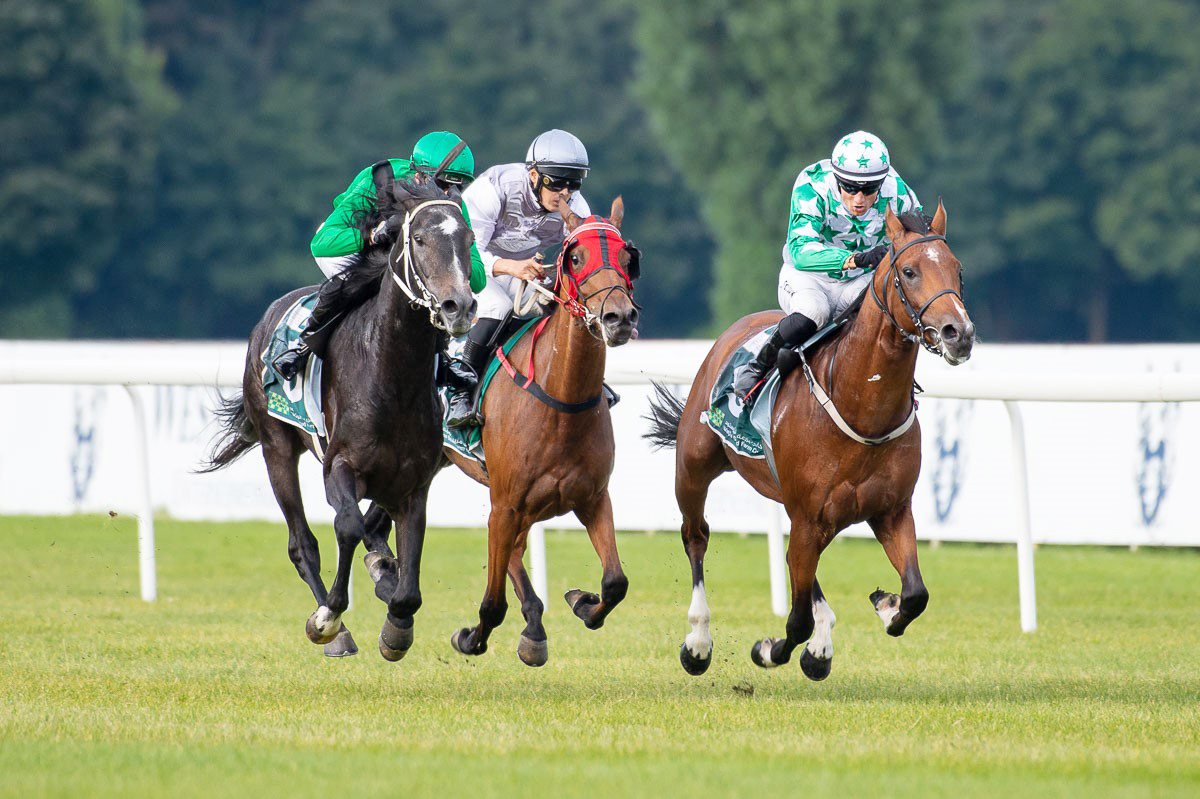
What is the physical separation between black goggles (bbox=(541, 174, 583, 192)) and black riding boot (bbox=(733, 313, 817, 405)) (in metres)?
1.05

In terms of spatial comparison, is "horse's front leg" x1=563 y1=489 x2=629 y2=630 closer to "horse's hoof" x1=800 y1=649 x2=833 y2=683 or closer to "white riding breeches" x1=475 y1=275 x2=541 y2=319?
"horse's hoof" x1=800 y1=649 x2=833 y2=683

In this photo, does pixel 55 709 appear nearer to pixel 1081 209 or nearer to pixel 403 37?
pixel 1081 209

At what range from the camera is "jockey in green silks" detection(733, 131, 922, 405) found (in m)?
8.02

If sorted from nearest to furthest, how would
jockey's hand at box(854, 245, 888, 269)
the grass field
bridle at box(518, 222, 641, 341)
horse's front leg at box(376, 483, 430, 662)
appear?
the grass field < bridle at box(518, 222, 641, 341) < jockey's hand at box(854, 245, 888, 269) < horse's front leg at box(376, 483, 430, 662)

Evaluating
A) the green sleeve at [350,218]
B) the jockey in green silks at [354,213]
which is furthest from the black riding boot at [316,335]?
the green sleeve at [350,218]

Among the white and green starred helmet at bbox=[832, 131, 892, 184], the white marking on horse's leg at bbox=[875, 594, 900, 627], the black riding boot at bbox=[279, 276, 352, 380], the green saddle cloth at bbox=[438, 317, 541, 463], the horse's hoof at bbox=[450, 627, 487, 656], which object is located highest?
the white and green starred helmet at bbox=[832, 131, 892, 184]

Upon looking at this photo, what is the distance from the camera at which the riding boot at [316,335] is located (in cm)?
822

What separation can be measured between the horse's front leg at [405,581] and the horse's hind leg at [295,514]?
590 mm

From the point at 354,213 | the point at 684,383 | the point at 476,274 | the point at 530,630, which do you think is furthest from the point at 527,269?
the point at 684,383

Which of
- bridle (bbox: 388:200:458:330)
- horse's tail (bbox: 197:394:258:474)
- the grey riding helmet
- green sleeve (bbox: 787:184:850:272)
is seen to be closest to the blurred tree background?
horse's tail (bbox: 197:394:258:474)

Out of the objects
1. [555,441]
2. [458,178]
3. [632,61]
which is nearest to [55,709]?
[555,441]

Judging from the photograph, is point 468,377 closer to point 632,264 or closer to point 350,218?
point 350,218

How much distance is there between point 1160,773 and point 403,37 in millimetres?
56560

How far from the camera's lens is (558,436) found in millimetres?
7684
